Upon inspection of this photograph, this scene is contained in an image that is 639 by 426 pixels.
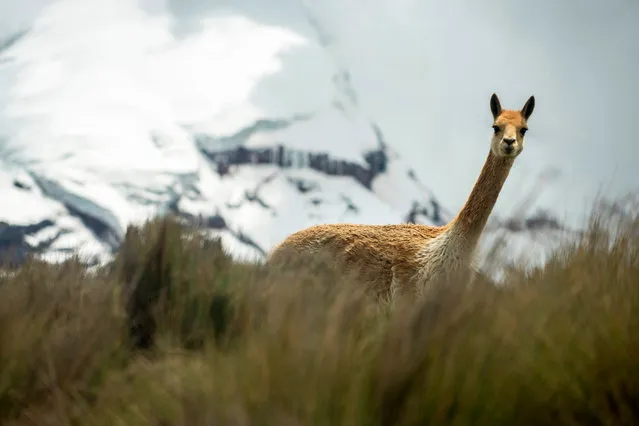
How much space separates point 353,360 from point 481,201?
12.4 ft

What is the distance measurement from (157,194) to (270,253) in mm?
69259

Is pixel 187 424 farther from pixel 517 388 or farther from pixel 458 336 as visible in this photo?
pixel 517 388

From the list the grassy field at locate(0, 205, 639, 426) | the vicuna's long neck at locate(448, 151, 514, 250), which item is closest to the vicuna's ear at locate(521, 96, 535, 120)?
the vicuna's long neck at locate(448, 151, 514, 250)

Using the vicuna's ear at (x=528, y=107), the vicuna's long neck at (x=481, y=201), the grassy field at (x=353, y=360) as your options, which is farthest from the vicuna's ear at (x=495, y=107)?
the grassy field at (x=353, y=360)

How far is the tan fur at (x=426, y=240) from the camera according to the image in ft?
16.1

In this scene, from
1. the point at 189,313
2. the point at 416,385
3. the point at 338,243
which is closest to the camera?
the point at 416,385

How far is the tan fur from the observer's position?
4.91m

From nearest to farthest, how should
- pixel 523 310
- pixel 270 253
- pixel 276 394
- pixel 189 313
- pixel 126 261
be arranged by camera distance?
pixel 276 394 → pixel 523 310 → pixel 189 313 → pixel 126 261 → pixel 270 253

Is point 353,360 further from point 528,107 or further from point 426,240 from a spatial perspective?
point 528,107

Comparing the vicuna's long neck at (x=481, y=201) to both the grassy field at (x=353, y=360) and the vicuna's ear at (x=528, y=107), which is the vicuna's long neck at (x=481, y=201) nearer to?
the vicuna's ear at (x=528, y=107)

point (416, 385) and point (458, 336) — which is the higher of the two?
point (458, 336)

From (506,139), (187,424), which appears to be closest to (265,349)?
(187,424)

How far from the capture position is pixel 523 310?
2012 mm

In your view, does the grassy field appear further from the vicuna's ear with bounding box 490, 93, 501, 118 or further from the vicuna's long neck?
the vicuna's ear with bounding box 490, 93, 501, 118
